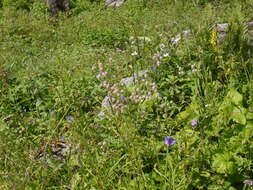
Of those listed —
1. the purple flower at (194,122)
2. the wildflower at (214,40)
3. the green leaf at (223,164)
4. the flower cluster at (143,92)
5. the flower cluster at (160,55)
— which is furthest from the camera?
the flower cluster at (160,55)

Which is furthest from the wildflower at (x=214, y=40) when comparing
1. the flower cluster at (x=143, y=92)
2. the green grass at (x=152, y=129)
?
the flower cluster at (x=143, y=92)

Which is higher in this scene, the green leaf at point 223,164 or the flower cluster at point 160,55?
the flower cluster at point 160,55

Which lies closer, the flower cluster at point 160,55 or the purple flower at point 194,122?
the purple flower at point 194,122

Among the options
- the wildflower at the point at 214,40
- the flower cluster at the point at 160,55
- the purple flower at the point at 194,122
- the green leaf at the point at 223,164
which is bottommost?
the green leaf at the point at 223,164

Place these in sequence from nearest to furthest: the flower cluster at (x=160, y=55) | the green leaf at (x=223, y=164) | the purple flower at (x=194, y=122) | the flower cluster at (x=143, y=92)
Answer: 1. the green leaf at (x=223, y=164)
2. the purple flower at (x=194, y=122)
3. the flower cluster at (x=143, y=92)
4. the flower cluster at (x=160, y=55)

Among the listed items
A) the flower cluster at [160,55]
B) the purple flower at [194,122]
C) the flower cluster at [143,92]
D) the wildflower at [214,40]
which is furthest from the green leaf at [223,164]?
the flower cluster at [160,55]

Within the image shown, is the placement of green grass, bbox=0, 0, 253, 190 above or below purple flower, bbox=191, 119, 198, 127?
below

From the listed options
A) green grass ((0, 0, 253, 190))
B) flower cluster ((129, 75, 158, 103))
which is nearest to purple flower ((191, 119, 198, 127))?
green grass ((0, 0, 253, 190))

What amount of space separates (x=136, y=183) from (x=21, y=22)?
383 inches

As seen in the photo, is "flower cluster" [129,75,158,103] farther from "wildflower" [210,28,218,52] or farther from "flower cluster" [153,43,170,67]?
"wildflower" [210,28,218,52]

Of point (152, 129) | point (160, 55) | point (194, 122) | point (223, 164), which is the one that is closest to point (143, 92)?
point (152, 129)

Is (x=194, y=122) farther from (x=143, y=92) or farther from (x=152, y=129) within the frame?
(x=143, y=92)

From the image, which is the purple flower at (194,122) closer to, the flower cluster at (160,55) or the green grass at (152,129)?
the green grass at (152,129)

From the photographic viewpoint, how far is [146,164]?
2.57 metres
